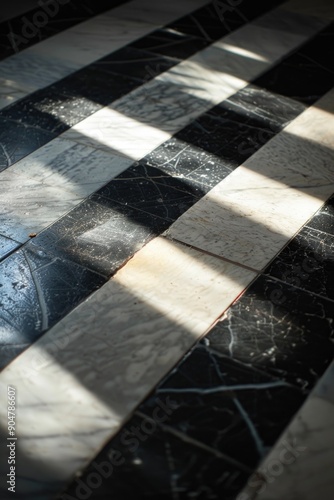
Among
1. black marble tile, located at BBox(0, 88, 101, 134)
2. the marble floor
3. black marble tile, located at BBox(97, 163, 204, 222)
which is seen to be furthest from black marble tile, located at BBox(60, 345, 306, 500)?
black marble tile, located at BBox(0, 88, 101, 134)

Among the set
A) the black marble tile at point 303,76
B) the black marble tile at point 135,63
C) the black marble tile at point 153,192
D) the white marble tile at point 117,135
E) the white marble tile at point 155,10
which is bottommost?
the black marble tile at point 303,76

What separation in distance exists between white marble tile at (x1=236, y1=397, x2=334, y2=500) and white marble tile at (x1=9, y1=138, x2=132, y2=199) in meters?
1.13

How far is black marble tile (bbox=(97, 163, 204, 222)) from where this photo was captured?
2.20m

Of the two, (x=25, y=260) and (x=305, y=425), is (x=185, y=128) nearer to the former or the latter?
(x=25, y=260)

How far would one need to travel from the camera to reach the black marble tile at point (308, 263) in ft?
6.25

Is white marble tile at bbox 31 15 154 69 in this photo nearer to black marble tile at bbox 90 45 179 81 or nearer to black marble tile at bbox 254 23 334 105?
black marble tile at bbox 90 45 179 81

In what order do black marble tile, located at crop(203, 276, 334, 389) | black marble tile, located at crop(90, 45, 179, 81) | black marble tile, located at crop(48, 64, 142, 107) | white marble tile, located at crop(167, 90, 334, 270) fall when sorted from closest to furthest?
black marble tile, located at crop(203, 276, 334, 389) < white marble tile, located at crop(167, 90, 334, 270) < black marble tile, located at crop(48, 64, 142, 107) < black marble tile, located at crop(90, 45, 179, 81)

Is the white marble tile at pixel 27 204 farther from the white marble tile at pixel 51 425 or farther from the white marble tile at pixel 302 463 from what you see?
the white marble tile at pixel 302 463

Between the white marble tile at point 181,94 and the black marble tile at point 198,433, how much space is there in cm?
111

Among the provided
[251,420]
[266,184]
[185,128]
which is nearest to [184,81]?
[185,128]

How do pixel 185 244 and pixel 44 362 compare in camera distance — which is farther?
pixel 185 244

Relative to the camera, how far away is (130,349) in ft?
5.51

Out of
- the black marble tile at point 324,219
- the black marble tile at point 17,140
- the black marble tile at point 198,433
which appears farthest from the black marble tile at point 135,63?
the black marble tile at point 198,433

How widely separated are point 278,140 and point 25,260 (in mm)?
1158
